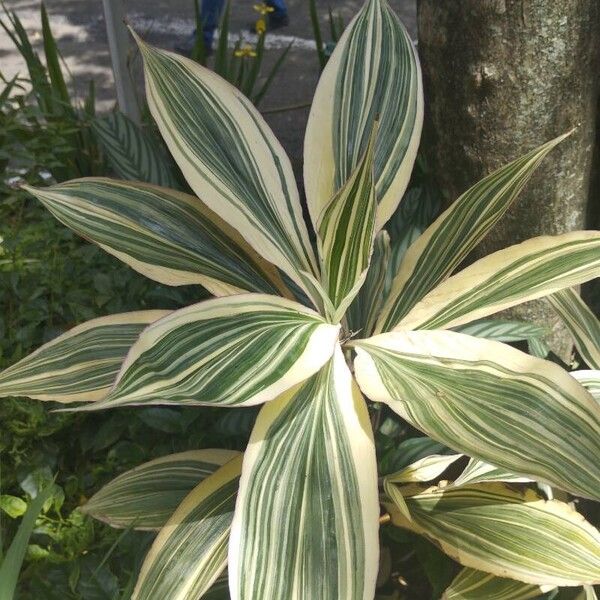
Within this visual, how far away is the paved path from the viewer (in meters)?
4.36

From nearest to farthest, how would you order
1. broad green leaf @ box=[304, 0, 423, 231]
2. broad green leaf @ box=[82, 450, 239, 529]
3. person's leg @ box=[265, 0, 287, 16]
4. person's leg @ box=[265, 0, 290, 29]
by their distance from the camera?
broad green leaf @ box=[304, 0, 423, 231], broad green leaf @ box=[82, 450, 239, 529], person's leg @ box=[265, 0, 287, 16], person's leg @ box=[265, 0, 290, 29]

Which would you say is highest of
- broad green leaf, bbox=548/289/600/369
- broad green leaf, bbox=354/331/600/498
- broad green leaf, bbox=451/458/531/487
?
broad green leaf, bbox=354/331/600/498

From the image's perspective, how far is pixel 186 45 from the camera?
446cm

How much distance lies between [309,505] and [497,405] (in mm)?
273

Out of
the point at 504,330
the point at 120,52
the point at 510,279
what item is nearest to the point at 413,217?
the point at 504,330

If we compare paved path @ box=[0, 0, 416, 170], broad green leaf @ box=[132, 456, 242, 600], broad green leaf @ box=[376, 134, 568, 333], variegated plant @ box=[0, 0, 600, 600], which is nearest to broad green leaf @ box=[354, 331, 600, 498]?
variegated plant @ box=[0, 0, 600, 600]

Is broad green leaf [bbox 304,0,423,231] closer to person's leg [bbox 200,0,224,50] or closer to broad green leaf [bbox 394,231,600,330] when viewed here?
broad green leaf [bbox 394,231,600,330]

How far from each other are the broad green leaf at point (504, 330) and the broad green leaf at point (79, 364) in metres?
0.60

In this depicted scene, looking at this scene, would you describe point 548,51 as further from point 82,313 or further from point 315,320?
point 82,313

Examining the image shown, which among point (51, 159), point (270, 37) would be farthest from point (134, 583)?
point (270, 37)

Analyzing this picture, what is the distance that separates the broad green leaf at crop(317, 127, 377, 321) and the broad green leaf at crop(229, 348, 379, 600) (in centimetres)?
16

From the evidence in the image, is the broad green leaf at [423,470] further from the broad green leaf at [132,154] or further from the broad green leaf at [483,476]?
the broad green leaf at [132,154]

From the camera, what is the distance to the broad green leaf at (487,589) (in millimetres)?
1324

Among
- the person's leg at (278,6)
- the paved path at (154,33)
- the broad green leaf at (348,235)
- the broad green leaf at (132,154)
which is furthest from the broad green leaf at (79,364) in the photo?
the person's leg at (278,6)
